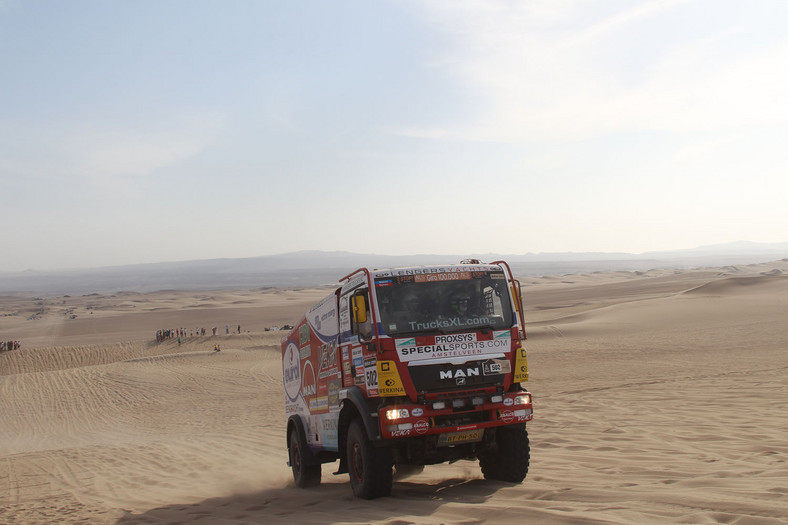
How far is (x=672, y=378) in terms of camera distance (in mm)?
19688

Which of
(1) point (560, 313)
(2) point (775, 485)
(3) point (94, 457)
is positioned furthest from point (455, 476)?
(1) point (560, 313)

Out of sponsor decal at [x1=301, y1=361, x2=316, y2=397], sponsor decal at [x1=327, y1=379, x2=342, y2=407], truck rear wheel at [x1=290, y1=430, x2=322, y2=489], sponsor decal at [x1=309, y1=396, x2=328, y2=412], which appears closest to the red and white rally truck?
sponsor decal at [x1=327, y1=379, x2=342, y2=407]

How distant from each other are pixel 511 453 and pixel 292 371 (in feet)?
17.5

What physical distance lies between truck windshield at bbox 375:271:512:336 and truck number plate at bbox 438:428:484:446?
132cm

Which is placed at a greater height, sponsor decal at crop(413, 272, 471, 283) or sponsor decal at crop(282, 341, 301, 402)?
sponsor decal at crop(413, 272, 471, 283)

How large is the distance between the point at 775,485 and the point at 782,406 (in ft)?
23.2

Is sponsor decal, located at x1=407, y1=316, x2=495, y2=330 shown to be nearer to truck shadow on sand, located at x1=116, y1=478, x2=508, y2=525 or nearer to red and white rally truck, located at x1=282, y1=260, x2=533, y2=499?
red and white rally truck, located at x1=282, y1=260, x2=533, y2=499

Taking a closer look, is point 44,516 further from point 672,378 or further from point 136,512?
point 672,378

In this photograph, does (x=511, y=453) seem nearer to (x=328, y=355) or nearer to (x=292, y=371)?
(x=328, y=355)

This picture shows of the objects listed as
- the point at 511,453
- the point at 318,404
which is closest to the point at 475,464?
the point at 511,453

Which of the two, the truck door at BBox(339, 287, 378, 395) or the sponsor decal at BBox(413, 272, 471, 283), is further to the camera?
the sponsor decal at BBox(413, 272, 471, 283)

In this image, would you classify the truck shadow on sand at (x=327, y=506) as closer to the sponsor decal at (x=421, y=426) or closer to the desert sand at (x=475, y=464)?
the desert sand at (x=475, y=464)

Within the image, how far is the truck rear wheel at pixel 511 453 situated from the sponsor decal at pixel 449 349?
3.84 ft

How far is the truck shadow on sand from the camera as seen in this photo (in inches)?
295
